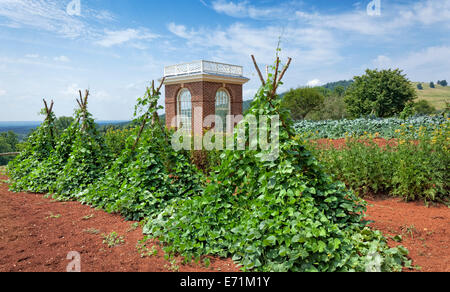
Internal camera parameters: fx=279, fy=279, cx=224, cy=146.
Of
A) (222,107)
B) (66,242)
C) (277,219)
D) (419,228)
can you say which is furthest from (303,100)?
(66,242)

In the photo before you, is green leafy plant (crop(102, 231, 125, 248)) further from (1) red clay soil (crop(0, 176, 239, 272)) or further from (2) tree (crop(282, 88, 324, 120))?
(2) tree (crop(282, 88, 324, 120))

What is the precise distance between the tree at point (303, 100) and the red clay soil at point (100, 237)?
30.5 meters

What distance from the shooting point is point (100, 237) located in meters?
3.54

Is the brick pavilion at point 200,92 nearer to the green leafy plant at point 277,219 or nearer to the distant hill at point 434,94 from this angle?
the green leafy plant at point 277,219

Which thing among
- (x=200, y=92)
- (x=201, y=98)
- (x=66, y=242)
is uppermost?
(x=200, y=92)

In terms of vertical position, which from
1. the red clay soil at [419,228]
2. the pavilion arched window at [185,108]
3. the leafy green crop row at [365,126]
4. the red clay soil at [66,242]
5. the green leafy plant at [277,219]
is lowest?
the red clay soil at [66,242]

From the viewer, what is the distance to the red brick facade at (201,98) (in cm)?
1691

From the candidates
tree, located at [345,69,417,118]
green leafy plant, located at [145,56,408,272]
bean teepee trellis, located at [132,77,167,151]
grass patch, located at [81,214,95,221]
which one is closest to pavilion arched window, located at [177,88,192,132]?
bean teepee trellis, located at [132,77,167,151]

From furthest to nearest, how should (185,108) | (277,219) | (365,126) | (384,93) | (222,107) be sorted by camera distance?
(384,93)
(222,107)
(185,108)
(365,126)
(277,219)

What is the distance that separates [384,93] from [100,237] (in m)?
27.7

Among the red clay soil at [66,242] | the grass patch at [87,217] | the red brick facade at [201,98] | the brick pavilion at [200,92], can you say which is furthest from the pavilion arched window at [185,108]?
the grass patch at [87,217]

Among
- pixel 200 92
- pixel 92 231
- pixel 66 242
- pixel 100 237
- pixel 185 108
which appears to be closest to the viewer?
pixel 66 242

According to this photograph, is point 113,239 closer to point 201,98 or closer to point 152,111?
point 152,111
